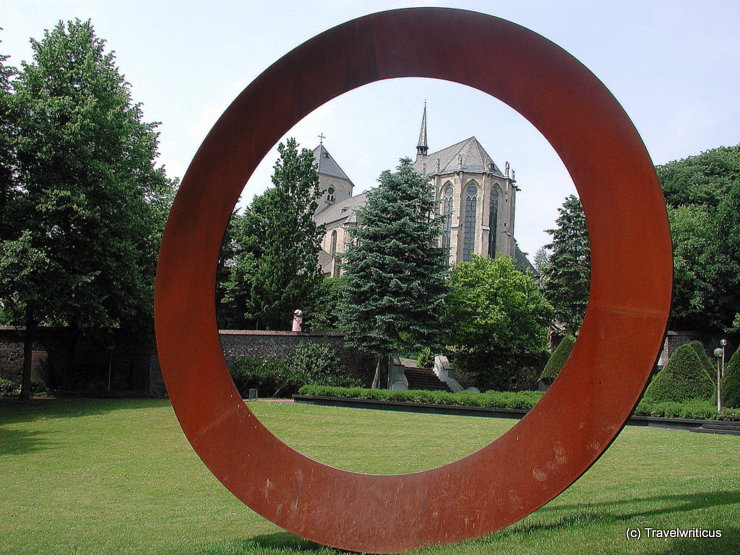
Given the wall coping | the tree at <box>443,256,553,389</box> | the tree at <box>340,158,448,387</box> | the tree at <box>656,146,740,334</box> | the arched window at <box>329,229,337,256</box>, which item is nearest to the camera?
the tree at <box>340,158,448,387</box>

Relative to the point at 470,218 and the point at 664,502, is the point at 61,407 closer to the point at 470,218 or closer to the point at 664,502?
the point at 664,502

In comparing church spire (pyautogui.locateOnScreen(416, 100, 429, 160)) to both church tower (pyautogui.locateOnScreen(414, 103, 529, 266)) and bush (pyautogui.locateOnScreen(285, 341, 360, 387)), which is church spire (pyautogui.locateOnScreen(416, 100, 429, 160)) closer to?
church tower (pyautogui.locateOnScreen(414, 103, 529, 266))

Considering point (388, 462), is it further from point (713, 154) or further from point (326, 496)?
point (713, 154)

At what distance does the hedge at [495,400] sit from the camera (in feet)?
57.2

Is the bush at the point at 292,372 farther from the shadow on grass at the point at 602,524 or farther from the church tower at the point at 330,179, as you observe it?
the church tower at the point at 330,179

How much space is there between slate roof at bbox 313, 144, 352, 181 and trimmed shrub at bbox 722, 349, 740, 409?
232 feet

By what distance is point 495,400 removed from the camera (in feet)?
68.0

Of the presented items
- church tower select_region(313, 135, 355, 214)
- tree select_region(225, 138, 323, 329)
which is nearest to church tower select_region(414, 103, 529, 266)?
tree select_region(225, 138, 323, 329)

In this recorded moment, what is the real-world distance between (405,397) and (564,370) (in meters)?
17.1

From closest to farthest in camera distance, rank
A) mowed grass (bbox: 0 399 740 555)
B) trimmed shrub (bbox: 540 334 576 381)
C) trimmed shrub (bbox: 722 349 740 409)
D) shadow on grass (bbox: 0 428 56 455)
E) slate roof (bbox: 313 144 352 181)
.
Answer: mowed grass (bbox: 0 399 740 555) → shadow on grass (bbox: 0 428 56 455) → trimmed shrub (bbox: 722 349 740 409) → trimmed shrub (bbox: 540 334 576 381) → slate roof (bbox: 313 144 352 181)

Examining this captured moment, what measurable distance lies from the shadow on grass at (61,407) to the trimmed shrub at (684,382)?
16354 mm

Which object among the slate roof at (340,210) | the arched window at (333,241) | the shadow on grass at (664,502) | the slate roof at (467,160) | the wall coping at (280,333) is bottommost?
the shadow on grass at (664,502)

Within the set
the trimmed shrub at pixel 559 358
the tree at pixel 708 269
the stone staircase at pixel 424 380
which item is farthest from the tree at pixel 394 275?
the tree at pixel 708 269

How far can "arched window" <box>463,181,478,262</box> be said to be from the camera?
57344mm
